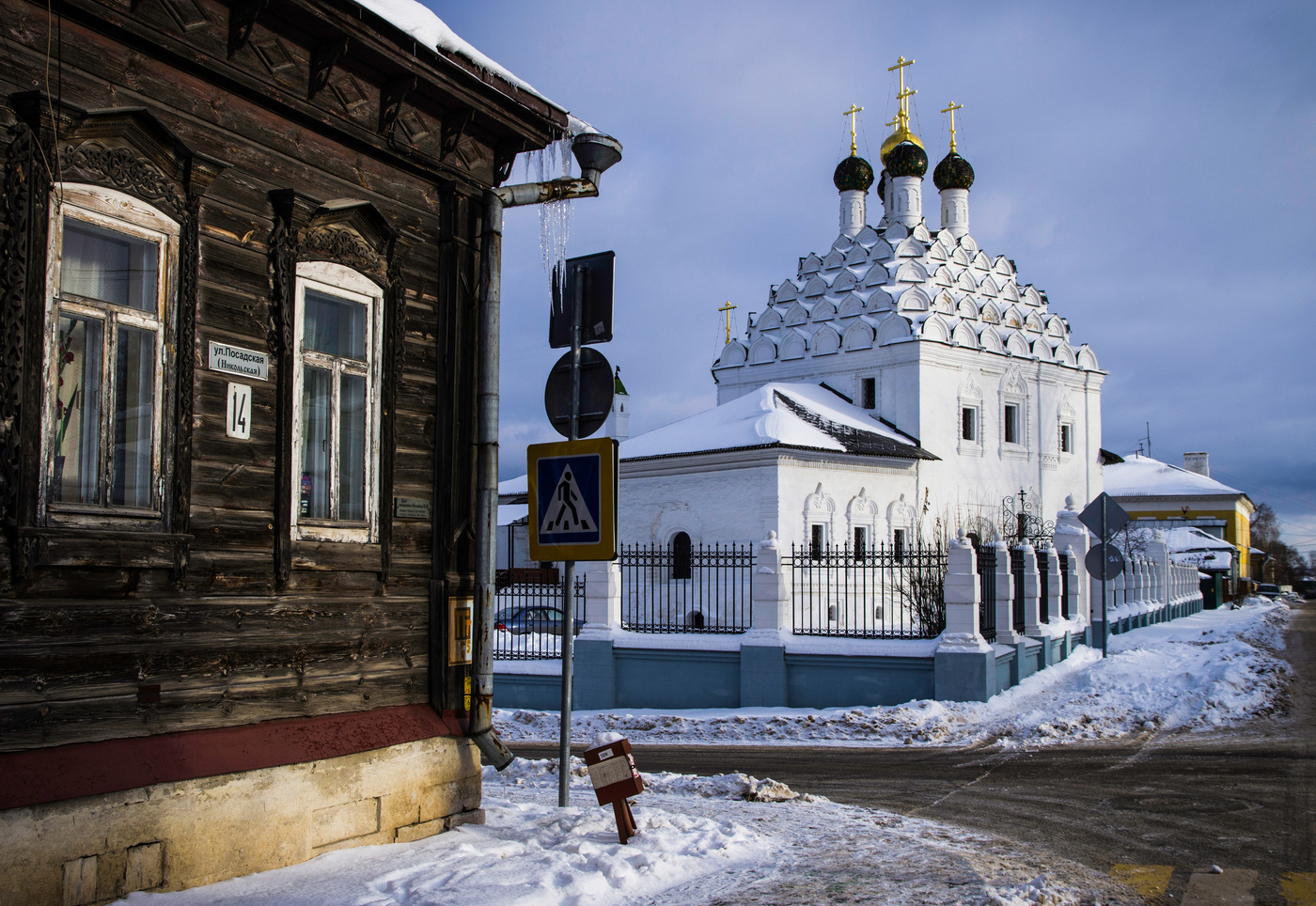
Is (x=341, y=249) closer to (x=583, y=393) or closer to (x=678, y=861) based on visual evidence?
(x=583, y=393)


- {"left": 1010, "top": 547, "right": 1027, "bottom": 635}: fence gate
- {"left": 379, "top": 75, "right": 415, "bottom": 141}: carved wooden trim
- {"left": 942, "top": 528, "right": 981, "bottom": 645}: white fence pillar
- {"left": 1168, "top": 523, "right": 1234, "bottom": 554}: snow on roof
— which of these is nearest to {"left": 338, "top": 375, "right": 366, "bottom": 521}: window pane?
{"left": 379, "top": 75, "right": 415, "bottom": 141}: carved wooden trim

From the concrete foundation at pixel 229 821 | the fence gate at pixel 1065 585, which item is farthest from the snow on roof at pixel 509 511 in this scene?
the concrete foundation at pixel 229 821

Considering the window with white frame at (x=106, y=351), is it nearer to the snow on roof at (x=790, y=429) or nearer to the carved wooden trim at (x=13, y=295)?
the carved wooden trim at (x=13, y=295)

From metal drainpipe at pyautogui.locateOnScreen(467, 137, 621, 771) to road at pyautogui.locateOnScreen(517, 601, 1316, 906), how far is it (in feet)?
11.2

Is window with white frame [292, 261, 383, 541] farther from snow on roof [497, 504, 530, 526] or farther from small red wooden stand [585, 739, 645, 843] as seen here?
snow on roof [497, 504, 530, 526]

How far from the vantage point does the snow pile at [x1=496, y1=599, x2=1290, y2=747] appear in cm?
1274

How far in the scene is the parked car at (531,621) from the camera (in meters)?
16.9

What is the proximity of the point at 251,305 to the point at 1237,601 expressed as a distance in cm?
5333

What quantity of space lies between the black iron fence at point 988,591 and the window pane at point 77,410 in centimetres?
1334

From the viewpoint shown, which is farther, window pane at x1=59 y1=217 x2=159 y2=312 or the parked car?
the parked car

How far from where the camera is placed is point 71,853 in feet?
15.1

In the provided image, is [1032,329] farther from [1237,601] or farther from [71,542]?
[71,542]

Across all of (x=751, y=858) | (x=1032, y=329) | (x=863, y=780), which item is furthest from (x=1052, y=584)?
(x=1032, y=329)

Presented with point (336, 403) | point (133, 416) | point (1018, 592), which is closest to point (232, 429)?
point (133, 416)
